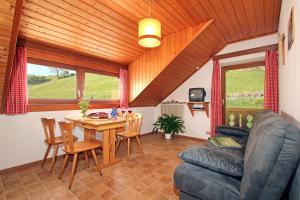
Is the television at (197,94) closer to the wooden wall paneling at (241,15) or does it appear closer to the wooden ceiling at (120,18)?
the wooden ceiling at (120,18)

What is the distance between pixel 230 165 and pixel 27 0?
2.90 metres

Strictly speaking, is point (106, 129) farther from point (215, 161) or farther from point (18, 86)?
point (215, 161)

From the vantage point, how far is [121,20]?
2.73m

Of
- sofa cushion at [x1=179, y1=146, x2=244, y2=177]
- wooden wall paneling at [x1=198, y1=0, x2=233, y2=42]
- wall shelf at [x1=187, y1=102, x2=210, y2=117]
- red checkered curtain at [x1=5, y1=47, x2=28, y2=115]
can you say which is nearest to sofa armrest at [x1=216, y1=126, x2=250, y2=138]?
sofa cushion at [x1=179, y1=146, x2=244, y2=177]

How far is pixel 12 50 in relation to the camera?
1942 millimetres

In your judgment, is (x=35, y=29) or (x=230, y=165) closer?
(x=230, y=165)

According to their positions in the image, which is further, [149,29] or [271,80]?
[271,80]

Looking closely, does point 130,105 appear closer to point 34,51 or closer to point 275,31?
point 34,51

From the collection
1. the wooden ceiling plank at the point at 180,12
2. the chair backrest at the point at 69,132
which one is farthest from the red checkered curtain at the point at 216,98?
the chair backrest at the point at 69,132

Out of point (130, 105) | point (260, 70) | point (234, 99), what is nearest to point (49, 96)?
point (130, 105)

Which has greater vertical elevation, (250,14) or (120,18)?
(250,14)

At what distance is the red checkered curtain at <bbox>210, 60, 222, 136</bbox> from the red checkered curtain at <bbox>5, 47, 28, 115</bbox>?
3982 mm

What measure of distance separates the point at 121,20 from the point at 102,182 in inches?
101

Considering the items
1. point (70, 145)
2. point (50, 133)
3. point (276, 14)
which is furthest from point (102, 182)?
point (276, 14)
